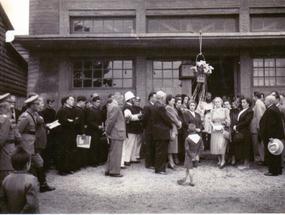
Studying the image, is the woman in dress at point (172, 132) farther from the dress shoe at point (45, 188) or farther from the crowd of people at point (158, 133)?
the dress shoe at point (45, 188)

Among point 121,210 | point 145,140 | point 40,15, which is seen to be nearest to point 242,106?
point 145,140

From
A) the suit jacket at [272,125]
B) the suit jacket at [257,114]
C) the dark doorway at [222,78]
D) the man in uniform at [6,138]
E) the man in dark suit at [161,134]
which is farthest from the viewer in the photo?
the dark doorway at [222,78]

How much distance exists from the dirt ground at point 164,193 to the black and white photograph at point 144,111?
0.11ft

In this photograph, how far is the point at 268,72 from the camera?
1207 centimetres

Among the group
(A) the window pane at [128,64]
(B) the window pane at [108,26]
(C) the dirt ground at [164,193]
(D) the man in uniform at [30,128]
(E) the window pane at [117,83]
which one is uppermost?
(B) the window pane at [108,26]

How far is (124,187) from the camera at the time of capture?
24.6ft

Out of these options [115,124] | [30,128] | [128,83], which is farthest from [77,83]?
[30,128]

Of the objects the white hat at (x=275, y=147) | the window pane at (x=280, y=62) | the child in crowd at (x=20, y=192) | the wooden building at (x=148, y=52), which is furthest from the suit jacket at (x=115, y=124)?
the window pane at (x=280, y=62)

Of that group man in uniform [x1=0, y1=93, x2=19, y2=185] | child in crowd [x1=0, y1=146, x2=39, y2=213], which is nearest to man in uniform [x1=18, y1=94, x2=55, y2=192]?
man in uniform [x1=0, y1=93, x2=19, y2=185]

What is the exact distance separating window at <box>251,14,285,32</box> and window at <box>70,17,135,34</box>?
3871 mm

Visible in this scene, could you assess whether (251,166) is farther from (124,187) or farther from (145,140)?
(124,187)

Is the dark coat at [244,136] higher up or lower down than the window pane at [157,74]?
lower down

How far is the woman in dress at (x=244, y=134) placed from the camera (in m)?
9.13

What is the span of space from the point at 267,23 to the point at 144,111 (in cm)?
559
